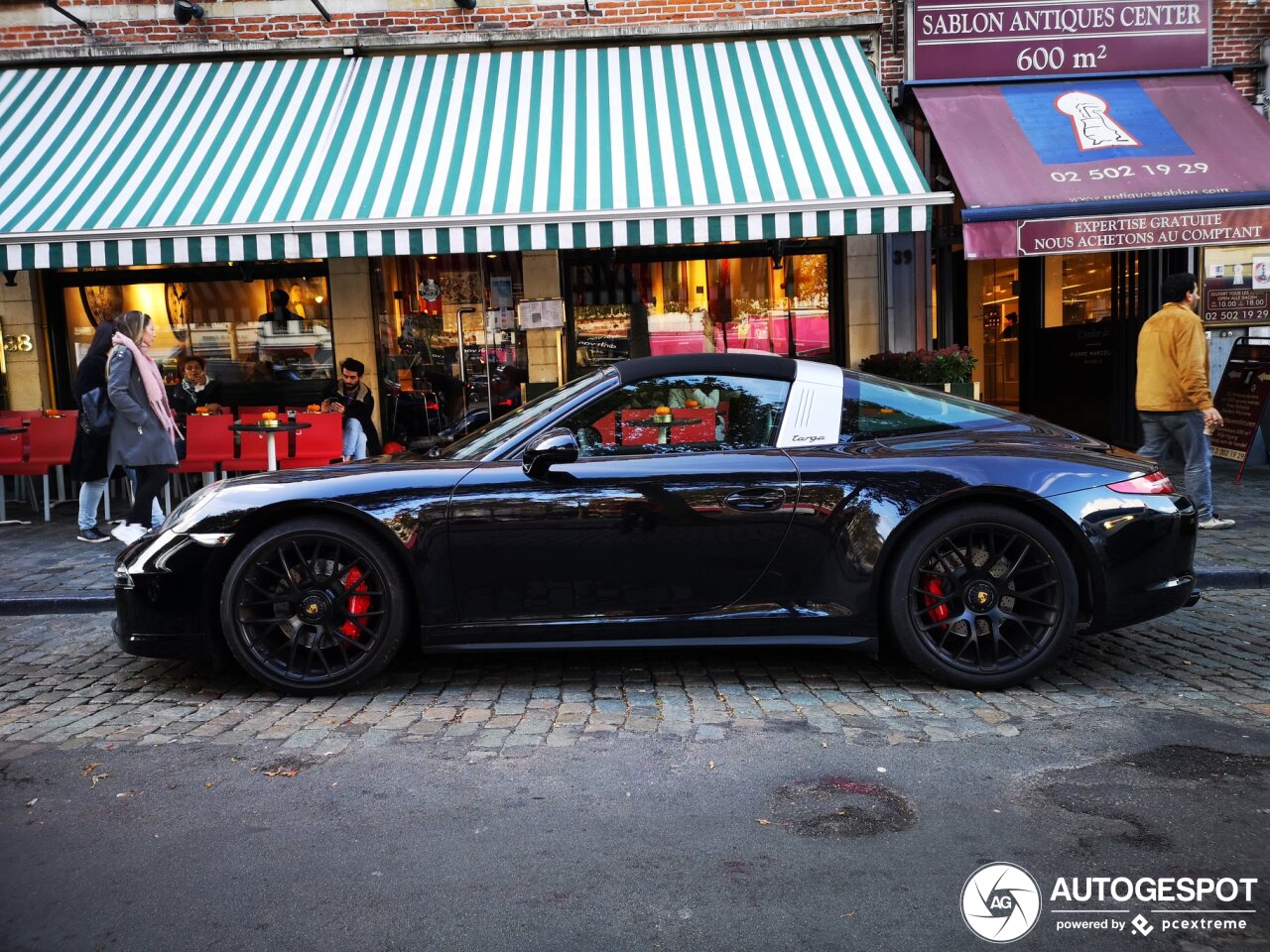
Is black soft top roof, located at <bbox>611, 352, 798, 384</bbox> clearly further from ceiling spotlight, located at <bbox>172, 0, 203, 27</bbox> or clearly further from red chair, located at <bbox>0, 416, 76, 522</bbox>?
ceiling spotlight, located at <bbox>172, 0, 203, 27</bbox>

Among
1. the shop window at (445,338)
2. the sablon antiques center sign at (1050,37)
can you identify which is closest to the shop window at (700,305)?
the shop window at (445,338)

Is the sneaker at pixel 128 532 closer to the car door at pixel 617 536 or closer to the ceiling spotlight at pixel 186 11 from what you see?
the car door at pixel 617 536

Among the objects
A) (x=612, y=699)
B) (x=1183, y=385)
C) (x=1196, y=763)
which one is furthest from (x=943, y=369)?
(x=1196, y=763)

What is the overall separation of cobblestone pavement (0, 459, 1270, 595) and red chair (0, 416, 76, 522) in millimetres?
462

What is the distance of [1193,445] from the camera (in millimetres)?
7215

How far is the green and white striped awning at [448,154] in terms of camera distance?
804 cm

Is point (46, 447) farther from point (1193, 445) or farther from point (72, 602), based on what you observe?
point (1193, 445)

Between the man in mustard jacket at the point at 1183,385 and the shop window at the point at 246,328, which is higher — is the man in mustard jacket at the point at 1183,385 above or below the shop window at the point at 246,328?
below

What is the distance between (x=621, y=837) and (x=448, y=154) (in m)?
A: 7.55

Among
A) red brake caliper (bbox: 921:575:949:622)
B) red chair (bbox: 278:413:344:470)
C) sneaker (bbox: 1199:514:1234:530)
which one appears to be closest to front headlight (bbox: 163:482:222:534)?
red brake caliper (bbox: 921:575:949:622)

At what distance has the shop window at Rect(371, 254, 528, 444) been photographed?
1105 cm

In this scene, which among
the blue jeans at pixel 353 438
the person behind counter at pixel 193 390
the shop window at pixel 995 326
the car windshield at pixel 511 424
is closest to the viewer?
the car windshield at pixel 511 424

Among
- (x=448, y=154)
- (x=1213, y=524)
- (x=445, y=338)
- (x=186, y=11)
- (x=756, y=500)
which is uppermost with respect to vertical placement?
(x=186, y=11)

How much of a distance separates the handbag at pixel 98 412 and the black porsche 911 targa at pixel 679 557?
3.85 m
